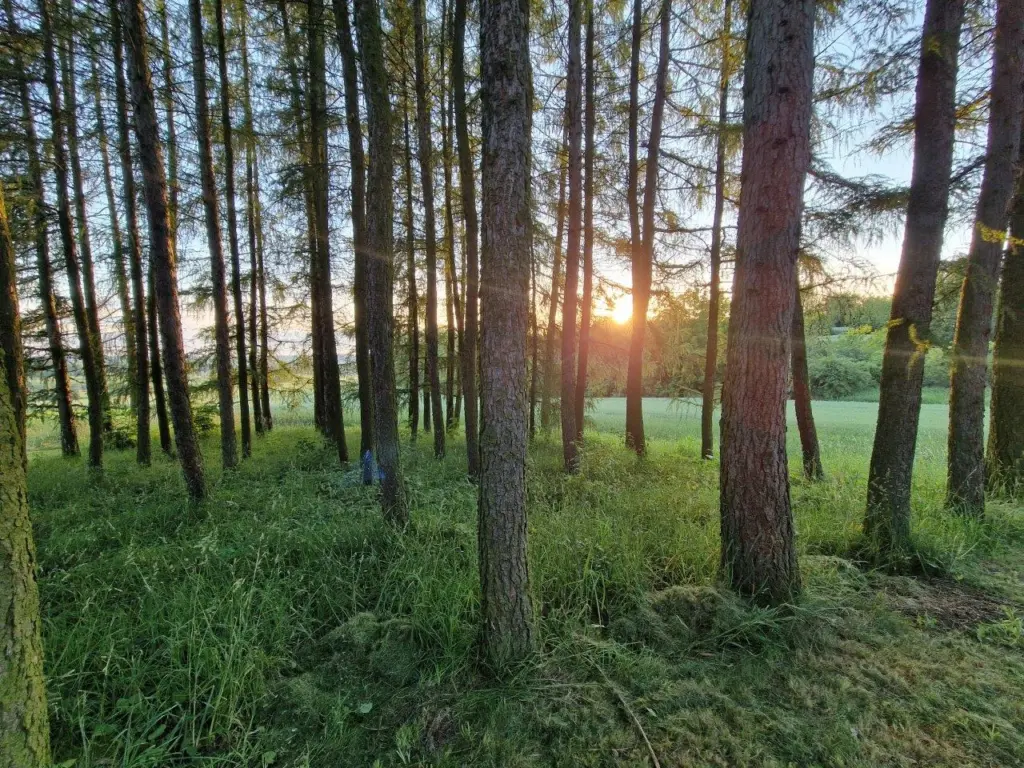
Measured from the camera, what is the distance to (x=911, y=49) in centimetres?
450

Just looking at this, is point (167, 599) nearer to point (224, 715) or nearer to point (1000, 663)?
point (224, 715)

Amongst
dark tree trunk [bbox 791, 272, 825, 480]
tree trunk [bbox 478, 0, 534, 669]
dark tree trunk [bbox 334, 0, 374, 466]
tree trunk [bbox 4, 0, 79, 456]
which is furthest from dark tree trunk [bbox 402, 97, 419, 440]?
dark tree trunk [bbox 791, 272, 825, 480]

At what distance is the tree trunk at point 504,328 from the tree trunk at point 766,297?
1.69m

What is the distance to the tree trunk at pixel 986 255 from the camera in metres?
4.46

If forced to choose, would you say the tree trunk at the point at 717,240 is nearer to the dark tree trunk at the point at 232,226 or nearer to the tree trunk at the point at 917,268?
the tree trunk at the point at 917,268

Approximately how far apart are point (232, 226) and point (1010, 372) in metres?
13.6

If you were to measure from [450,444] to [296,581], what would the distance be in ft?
26.9

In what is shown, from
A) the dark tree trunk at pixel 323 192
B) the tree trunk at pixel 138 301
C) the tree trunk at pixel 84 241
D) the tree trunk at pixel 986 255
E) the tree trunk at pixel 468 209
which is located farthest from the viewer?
the tree trunk at pixel 138 301

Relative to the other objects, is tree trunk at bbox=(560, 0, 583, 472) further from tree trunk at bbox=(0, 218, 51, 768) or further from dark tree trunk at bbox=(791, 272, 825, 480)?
tree trunk at bbox=(0, 218, 51, 768)

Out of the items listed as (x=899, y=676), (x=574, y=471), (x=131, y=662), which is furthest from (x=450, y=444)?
(x=899, y=676)

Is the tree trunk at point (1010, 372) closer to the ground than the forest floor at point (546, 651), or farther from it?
farther from it

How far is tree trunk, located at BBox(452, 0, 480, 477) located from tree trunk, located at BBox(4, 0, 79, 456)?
18.7 feet

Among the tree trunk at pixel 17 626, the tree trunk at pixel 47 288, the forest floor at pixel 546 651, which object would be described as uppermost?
the tree trunk at pixel 47 288

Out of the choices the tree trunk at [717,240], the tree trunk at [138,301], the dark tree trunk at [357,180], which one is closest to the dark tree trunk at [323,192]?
the dark tree trunk at [357,180]
